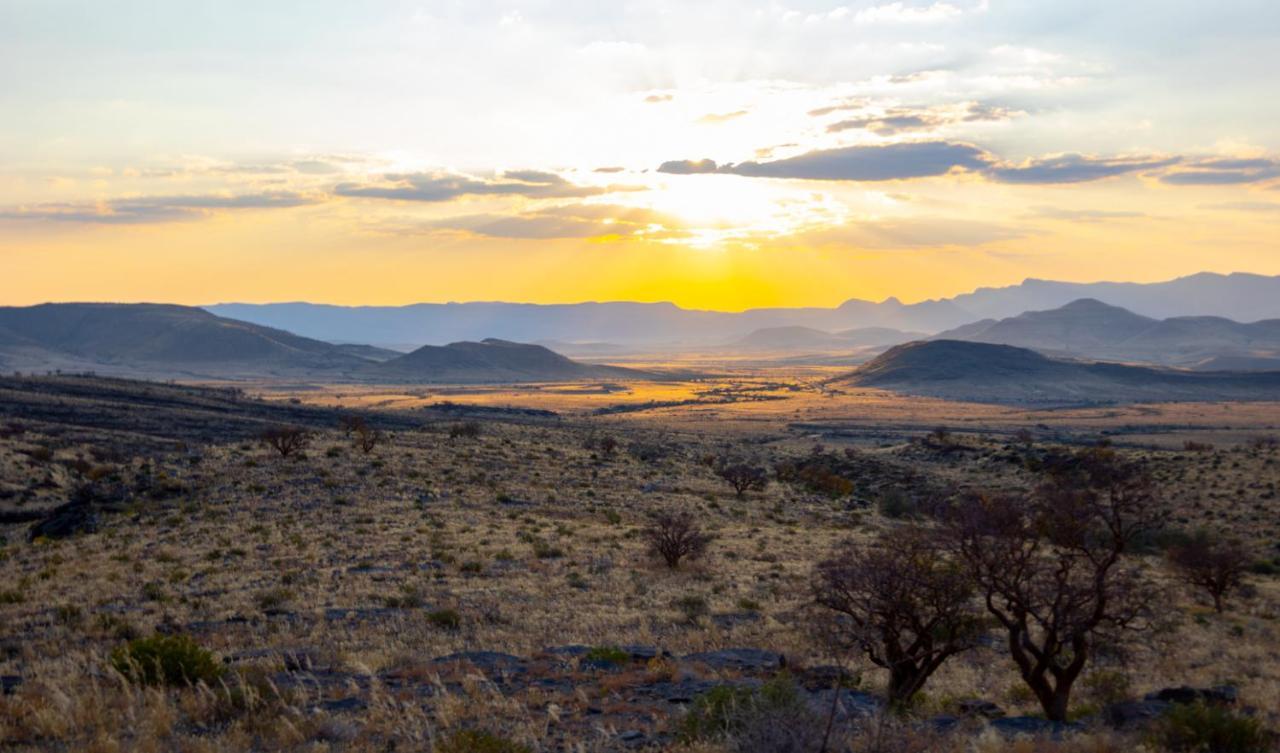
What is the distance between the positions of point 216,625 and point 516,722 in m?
8.41

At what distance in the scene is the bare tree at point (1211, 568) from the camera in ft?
74.8

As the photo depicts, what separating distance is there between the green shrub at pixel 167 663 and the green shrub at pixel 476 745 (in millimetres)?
4525

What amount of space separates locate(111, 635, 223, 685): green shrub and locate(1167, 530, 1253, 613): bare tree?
2378cm

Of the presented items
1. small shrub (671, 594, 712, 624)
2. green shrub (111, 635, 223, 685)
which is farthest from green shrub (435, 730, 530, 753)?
small shrub (671, 594, 712, 624)

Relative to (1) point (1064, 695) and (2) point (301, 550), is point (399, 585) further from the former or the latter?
(1) point (1064, 695)

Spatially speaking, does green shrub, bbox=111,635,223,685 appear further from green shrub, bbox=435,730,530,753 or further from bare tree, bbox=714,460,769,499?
bare tree, bbox=714,460,769,499

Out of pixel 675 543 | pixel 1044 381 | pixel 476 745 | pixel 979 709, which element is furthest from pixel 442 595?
pixel 1044 381

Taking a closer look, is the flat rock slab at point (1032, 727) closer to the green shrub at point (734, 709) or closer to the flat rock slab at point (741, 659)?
the green shrub at point (734, 709)

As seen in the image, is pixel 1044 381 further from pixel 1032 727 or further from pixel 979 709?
pixel 1032 727

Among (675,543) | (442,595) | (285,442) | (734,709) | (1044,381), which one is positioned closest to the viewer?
(734,709)

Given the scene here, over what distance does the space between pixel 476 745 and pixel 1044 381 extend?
18431cm

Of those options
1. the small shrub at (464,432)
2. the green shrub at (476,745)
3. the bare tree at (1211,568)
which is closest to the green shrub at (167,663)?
the green shrub at (476,745)

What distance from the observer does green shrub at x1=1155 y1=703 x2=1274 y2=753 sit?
8.74 meters

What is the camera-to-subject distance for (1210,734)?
884 centimetres
